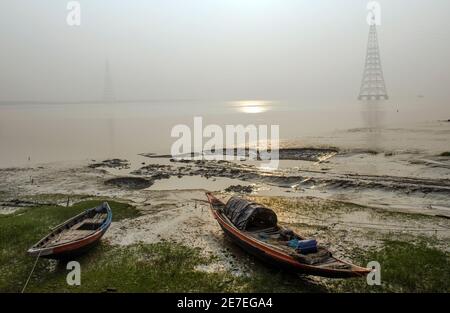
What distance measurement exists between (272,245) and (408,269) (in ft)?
17.2

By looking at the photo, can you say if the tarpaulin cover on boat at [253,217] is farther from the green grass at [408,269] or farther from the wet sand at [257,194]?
the green grass at [408,269]

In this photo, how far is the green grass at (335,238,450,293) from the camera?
1372 centimetres

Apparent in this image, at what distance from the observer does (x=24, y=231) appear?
19750 mm

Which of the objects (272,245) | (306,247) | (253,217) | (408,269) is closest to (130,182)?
(253,217)

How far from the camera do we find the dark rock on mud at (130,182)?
31339mm

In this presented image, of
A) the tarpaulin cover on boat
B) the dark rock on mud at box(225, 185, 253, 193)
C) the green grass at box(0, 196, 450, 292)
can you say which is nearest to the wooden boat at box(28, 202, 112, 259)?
the green grass at box(0, 196, 450, 292)

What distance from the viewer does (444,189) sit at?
2578cm

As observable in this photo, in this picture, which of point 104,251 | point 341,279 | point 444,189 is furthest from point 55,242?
point 444,189

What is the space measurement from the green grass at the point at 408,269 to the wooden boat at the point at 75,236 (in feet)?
35.0

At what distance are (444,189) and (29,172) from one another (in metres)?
35.3

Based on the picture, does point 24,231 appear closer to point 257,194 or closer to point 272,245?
point 272,245

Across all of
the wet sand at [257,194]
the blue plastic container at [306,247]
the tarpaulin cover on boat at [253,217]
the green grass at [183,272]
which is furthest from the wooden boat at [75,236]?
the blue plastic container at [306,247]
